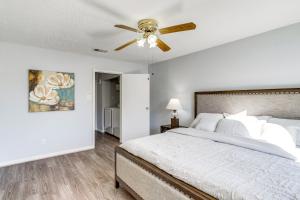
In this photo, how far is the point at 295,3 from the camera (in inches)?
72.2

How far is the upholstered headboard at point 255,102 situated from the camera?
2332mm

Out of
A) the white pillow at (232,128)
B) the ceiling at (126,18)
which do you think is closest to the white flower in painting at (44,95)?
the ceiling at (126,18)

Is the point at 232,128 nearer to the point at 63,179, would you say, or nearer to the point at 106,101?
the point at 63,179

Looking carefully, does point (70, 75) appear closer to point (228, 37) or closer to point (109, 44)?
point (109, 44)

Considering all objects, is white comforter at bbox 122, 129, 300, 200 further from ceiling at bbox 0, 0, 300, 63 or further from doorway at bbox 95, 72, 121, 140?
doorway at bbox 95, 72, 121, 140

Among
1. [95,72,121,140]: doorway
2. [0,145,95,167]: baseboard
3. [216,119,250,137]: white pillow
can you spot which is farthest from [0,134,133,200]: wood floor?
[95,72,121,140]: doorway

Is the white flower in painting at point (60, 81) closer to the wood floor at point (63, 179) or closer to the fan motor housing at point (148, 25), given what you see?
the wood floor at point (63, 179)

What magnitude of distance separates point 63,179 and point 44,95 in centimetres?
182

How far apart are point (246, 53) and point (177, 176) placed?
2582mm

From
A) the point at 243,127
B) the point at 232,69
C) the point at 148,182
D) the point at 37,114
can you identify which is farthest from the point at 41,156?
the point at 232,69

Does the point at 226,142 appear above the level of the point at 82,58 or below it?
below

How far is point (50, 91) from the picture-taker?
341 centimetres

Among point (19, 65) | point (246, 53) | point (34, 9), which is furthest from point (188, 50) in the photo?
point (19, 65)

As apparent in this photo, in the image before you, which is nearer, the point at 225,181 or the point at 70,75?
the point at 225,181
